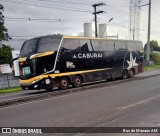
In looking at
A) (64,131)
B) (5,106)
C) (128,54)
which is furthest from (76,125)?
(128,54)

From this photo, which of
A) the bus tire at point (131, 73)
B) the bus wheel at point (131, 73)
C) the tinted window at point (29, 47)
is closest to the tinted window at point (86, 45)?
the tinted window at point (29, 47)

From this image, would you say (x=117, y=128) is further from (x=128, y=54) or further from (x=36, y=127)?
(x=128, y=54)

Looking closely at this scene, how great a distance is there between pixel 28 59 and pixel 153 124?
41.7 ft

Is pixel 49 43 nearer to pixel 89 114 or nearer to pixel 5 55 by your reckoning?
pixel 89 114

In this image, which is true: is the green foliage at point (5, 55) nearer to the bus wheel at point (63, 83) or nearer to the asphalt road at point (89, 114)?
the bus wheel at point (63, 83)

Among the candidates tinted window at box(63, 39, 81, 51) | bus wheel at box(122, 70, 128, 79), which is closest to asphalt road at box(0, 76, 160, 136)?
tinted window at box(63, 39, 81, 51)

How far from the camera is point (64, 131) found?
756 cm

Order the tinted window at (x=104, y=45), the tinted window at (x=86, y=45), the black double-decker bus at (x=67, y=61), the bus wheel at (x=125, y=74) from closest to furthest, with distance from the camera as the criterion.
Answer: the black double-decker bus at (x=67, y=61) < the tinted window at (x=86, y=45) < the tinted window at (x=104, y=45) < the bus wheel at (x=125, y=74)

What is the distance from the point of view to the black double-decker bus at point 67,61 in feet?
63.7

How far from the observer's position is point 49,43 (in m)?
19.8

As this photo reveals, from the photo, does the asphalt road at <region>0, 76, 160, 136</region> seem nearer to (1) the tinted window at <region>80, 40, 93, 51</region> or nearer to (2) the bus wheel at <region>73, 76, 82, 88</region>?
(2) the bus wheel at <region>73, 76, 82, 88</region>

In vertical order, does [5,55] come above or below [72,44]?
below

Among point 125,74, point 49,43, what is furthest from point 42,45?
point 125,74

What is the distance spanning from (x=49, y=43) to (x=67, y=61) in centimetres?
190
